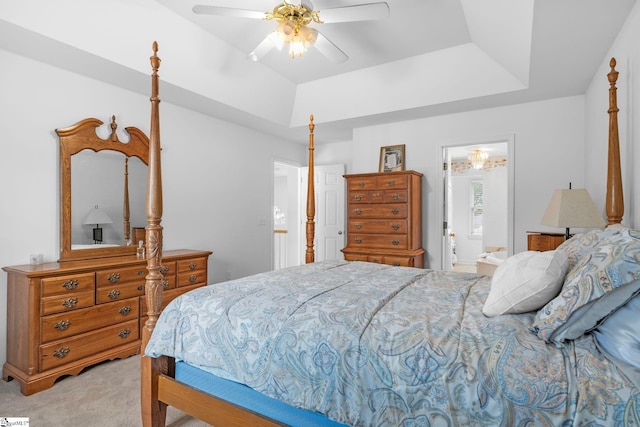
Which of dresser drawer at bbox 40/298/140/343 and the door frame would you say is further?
the door frame

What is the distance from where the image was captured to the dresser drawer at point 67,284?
2.46 m

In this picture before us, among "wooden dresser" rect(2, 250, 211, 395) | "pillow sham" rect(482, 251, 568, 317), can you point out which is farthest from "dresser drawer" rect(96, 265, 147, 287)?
"pillow sham" rect(482, 251, 568, 317)

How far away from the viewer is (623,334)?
104 cm

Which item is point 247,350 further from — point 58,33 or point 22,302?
point 58,33

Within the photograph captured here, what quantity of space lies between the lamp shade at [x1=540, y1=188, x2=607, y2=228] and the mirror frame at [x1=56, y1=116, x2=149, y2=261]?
12.1 ft

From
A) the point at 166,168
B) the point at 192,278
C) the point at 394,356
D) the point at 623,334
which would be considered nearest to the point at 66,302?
the point at 192,278

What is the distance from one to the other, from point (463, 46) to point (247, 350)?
3.52 metres

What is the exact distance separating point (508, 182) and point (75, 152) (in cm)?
441

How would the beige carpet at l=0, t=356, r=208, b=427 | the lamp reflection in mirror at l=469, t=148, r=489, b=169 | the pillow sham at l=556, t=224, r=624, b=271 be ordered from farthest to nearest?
the lamp reflection in mirror at l=469, t=148, r=489, b=169 → the beige carpet at l=0, t=356, r=208, b=427 → the pillow sham at l=556, t=224, r=624, b=271

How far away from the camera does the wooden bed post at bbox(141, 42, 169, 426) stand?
1.79 meters

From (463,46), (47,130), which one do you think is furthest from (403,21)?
(47,130)

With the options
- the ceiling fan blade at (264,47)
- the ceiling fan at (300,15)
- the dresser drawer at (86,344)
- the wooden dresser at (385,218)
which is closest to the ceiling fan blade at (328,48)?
the ceiling fan at (300,15)

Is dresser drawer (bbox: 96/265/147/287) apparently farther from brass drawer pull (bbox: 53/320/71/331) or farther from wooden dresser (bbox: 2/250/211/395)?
brass drawer pull (bbox: 53/320/71/331)

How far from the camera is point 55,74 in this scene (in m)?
2.90
